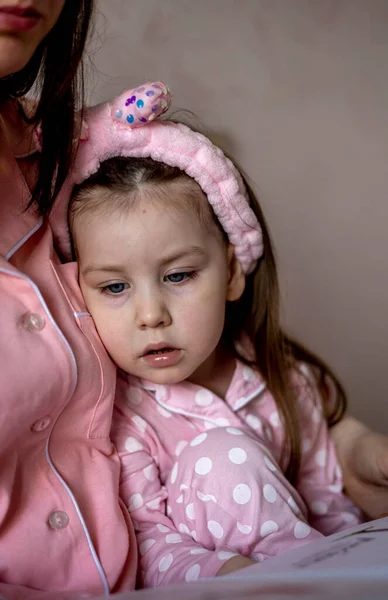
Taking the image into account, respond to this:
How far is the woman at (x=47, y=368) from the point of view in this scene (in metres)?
0.75

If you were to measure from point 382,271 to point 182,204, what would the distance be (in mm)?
657

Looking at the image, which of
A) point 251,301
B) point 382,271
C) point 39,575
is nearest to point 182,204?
point 251,301

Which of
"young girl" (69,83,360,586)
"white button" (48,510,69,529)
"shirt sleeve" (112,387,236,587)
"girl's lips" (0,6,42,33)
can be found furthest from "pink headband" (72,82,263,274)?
"white button" (48,510,69,529)

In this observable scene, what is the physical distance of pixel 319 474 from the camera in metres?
1.14

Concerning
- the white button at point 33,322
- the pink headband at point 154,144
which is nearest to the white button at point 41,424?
the white button at point 33,322

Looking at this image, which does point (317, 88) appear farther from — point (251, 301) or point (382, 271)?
point (251, 301)

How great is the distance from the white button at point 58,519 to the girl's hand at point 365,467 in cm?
51

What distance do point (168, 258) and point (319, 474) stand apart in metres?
0.47

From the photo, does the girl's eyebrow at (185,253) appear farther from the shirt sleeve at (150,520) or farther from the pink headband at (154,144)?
the shirt sleeve at (150,520)

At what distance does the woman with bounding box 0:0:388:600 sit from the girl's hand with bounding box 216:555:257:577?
13 centimetres

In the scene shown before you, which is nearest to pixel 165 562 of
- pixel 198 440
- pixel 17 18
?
pixel 198 440

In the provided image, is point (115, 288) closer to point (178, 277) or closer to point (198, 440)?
point (178, 277)

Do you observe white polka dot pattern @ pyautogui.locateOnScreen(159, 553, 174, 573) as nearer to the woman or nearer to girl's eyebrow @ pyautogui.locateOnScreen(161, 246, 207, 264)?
the woman

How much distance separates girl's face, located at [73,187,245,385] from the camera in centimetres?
90
